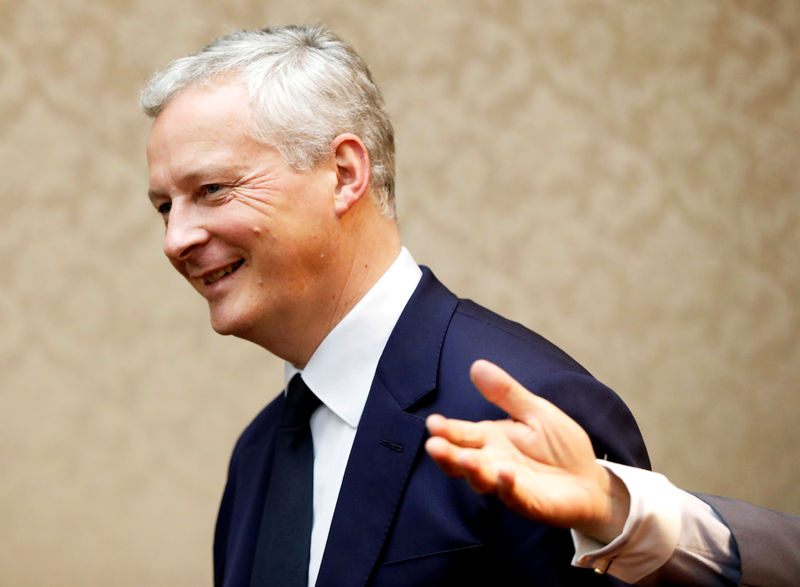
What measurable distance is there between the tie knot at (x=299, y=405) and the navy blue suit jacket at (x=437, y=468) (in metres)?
0.20

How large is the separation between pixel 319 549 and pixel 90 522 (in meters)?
1.67

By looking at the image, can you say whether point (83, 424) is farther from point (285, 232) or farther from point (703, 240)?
point (703, 240)

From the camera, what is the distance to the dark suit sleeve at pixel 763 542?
3.37 feet

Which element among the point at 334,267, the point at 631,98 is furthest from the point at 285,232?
the point at 631,98

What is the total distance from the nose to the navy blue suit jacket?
360 mm

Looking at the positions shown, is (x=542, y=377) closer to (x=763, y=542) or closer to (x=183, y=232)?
(x=763, y=542)

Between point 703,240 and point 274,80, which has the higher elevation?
point 703,240

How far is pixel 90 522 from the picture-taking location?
2.87 metres

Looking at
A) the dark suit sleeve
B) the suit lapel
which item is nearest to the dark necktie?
the suit lapel

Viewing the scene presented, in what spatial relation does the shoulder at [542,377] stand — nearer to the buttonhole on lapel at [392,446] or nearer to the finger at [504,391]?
the buttonhole on lapel at [392,446]

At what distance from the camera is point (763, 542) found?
1044mm

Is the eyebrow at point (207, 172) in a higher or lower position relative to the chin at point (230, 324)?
higher

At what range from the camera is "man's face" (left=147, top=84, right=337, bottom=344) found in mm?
1477

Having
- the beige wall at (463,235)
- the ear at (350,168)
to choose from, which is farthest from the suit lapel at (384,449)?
the beige wall at (463,235)
